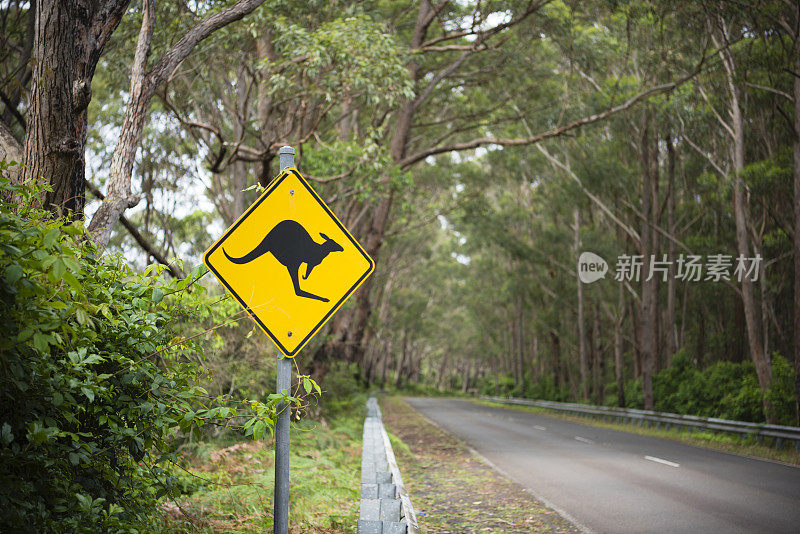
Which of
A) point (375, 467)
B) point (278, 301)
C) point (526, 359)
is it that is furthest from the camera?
point (526, 359)

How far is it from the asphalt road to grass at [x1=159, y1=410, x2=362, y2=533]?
2921mm

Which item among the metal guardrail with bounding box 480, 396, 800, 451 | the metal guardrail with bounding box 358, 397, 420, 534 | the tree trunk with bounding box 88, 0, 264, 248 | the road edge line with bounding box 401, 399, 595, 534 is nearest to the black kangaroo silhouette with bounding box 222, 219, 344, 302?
the metal guardrail with bounding box 358, 397, 420, 534

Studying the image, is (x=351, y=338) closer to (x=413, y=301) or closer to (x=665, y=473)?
(x=665, y=473)

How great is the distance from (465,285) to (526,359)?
11393mm

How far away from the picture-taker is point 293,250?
14.3 ft

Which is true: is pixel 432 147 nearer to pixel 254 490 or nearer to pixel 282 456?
pixel 254 490

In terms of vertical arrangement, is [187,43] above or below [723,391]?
above

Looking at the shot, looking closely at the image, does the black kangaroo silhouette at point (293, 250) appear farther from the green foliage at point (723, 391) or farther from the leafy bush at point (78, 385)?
the green foliage at point (723, 391)

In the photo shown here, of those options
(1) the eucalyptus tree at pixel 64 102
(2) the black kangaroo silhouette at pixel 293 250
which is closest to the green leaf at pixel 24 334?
(2) the black kangaroo silhouette at pixel 293 250

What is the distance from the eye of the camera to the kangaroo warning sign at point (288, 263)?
4.20 metres

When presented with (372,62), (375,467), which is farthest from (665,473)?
(372,62)

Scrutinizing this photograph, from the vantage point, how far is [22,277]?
2.94 meters

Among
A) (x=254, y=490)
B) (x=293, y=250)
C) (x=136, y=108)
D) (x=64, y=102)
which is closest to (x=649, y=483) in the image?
(x=254, y=490)

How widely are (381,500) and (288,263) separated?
2.08m
